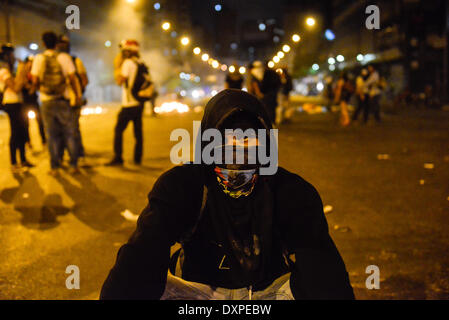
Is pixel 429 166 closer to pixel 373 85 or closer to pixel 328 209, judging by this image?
pixel 328 209

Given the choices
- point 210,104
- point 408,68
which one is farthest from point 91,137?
point 408,68

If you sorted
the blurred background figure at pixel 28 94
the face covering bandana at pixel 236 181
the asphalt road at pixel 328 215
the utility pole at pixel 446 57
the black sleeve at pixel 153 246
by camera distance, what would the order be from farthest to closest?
the utility pole at pixel 446 57 < the blurred background figure at pixel 28 94 < the asphalt road at pixel 328 215 < the face covering bandana at pixel 236 181 < the black sleeve at pixel 153 246

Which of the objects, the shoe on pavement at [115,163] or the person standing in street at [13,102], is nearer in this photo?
the person standing in street at [13,102]

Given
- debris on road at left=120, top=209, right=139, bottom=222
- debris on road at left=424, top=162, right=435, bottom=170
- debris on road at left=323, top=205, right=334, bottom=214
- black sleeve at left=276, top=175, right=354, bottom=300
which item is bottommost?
debris on road at left=120, top=209, right=139, bottom=222

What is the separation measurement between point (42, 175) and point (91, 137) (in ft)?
20.0

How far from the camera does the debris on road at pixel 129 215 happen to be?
568cm

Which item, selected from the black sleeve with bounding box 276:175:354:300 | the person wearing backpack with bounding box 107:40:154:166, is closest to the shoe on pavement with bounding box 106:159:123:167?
the person wearing backpack with bounding box 107:40:154:166

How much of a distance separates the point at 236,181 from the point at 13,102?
24.5 ft

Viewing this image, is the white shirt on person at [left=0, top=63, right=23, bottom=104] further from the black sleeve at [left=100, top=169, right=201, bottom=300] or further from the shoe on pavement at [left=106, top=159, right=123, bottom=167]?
the black sleeve at [left=100, top=169, right=201, bottom=300]

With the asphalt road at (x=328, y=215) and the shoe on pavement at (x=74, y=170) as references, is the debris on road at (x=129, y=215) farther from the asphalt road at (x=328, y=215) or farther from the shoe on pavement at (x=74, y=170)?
the shoe on pavement at (x=74, y=170)

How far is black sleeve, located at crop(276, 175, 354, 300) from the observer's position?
6.25ft

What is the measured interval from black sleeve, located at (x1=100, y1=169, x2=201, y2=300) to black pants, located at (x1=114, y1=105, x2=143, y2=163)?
6988 millimetres

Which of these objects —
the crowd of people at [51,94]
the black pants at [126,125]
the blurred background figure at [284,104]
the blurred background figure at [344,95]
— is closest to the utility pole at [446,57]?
the blurred background figure at [344,95]
